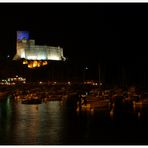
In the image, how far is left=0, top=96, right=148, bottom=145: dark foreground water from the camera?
756 inches

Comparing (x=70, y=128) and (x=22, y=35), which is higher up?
(x=22, y=35)

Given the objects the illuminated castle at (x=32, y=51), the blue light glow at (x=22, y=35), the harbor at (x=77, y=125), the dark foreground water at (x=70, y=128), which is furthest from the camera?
the blue light glow at (x=22, y=35)

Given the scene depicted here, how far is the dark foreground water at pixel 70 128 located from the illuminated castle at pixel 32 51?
65.4 meters

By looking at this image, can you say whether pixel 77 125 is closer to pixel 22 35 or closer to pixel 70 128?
pixel 70 128

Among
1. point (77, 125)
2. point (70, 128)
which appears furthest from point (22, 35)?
point (70, 128)

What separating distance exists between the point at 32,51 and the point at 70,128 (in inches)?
2934

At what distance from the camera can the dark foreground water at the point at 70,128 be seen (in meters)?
19.2

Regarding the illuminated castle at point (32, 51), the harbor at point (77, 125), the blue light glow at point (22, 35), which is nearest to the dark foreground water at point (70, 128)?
the harbor at point (77, 125)

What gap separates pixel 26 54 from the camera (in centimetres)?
9606

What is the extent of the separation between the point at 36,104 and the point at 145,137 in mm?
18967

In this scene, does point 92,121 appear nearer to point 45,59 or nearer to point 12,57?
point 45,59

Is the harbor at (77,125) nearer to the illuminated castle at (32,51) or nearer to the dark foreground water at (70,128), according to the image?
the dark foreground water at (70,128)

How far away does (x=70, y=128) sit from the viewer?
75.3 ft

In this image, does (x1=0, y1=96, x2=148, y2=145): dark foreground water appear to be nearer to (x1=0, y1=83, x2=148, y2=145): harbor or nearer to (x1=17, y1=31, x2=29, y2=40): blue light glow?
(x1=0, y1=83, x2=148, y2=145): harbor
